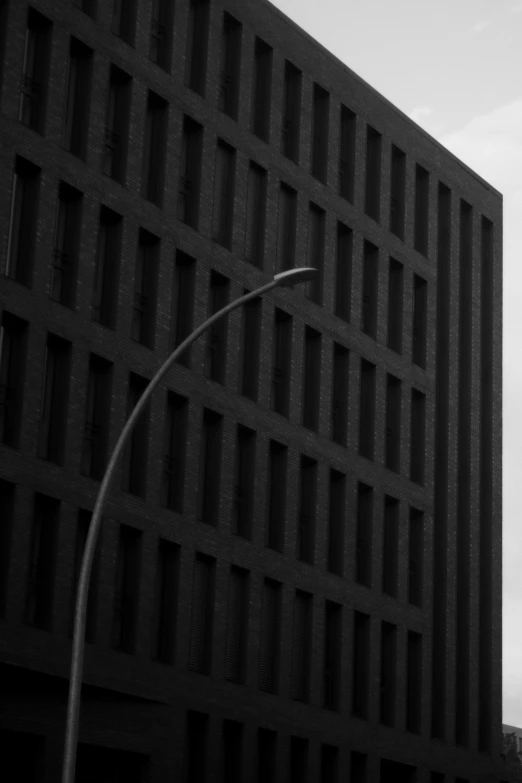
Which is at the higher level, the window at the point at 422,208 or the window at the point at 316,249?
the window at the point at 422,208

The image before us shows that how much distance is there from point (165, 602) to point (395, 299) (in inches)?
528

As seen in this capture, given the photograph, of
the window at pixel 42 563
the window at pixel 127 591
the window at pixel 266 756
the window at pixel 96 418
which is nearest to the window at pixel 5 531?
the window at pixel 42 563

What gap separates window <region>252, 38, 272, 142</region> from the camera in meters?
38.7

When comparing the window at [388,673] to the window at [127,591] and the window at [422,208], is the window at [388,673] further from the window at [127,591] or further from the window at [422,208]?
the window at [422,208]

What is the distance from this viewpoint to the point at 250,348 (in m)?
37.4

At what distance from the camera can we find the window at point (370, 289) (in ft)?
137

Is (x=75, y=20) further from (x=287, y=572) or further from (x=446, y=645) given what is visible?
(x=446, y=645)

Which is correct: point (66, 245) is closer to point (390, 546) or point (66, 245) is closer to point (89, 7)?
point (89, 7)

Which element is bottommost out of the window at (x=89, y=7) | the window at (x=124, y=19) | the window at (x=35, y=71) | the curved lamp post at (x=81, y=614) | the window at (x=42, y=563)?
the curved lamp post at (x=81, y=614)

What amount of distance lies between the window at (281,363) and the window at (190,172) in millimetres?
3769

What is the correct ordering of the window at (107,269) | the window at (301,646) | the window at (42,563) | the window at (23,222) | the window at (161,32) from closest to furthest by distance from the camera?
the window at (42,563), the window at (23,222), the window at (107,269), the window at (161,32), the window at (301,646)

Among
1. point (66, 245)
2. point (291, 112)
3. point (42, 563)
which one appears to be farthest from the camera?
point (291, 112)

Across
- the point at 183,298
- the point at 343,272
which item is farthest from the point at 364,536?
the point at 183,298

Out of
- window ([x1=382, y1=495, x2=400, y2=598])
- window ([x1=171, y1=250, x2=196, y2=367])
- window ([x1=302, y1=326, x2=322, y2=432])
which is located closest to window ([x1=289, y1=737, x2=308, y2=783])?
window ([x1=382, y1=495, x2=400, y2=598])
